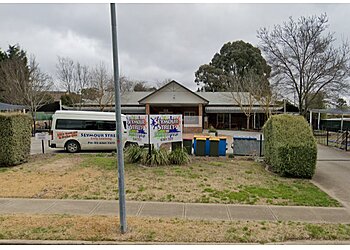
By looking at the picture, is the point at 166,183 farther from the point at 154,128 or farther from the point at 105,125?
the point at 105,125

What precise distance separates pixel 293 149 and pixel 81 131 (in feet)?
→ 35.5

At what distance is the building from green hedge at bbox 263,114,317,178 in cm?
1950

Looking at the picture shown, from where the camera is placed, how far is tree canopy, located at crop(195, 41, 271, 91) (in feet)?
152

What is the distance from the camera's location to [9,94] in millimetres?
30469

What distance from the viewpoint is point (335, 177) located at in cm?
889

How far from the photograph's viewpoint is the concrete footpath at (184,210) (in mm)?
5184

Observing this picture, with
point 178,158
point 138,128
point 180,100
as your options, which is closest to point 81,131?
point 138,128

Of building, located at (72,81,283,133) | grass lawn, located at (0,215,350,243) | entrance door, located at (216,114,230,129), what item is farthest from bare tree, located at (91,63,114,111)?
grass lawn, located at (0,215,350,243)

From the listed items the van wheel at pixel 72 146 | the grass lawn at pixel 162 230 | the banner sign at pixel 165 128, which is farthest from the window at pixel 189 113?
the grass lawn at pixel 162 230

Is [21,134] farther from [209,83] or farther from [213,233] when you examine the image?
[209,83]

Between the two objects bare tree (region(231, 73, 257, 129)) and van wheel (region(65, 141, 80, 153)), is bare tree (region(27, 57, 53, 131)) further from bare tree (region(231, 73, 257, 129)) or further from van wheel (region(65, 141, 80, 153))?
bare tree (region(231, 73, 257, 129))

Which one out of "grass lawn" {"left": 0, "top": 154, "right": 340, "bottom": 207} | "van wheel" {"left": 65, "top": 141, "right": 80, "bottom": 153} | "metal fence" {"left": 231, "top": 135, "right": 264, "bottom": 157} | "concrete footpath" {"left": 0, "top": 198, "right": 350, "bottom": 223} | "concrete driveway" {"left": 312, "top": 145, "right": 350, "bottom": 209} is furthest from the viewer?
"van wheel" {"left": 65, "top": 141, "right": 80, "bottom": 153}

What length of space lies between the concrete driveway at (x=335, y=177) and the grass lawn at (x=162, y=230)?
2.37 m

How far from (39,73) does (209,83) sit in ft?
106
